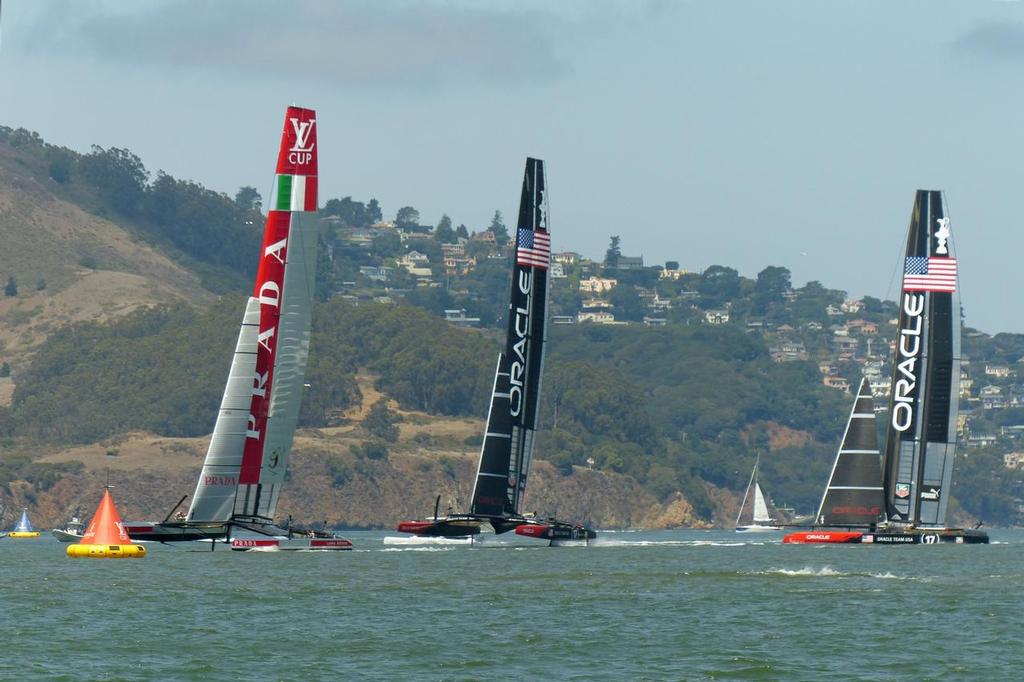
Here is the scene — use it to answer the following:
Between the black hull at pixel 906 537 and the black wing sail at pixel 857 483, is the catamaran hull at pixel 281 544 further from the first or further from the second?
the black hull at pixel 906 537

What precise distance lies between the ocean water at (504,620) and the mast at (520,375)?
8.98 m

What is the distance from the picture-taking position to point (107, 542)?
68.7 metres

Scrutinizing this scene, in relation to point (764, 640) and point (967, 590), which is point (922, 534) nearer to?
point (967, 590)

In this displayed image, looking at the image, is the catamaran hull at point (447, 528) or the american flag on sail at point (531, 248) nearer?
the catamaran hull at point (447, 528)

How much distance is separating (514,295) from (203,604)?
32764 mm

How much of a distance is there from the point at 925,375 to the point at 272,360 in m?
31.6

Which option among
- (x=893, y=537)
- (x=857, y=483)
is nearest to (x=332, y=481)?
(x=857, y=483)

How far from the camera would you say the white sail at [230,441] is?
2422 inches

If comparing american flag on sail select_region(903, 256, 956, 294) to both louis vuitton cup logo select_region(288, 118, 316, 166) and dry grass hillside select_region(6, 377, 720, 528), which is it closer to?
louis vuitton cup logo select_region(288, 118, 316, 166)

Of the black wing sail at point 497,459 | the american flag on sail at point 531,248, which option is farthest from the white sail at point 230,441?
the american flag on sail at point 531,248

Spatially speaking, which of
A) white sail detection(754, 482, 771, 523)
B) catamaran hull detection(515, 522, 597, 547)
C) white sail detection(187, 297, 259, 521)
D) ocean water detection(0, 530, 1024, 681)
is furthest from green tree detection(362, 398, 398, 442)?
white sail detection(187, 297, 259, 521)

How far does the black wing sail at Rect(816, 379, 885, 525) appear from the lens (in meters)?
82.1

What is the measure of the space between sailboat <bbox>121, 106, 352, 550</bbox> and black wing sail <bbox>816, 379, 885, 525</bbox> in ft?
91.2

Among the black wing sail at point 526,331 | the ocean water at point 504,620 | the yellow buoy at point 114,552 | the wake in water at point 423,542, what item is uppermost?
the black wing sail at point 526,331
